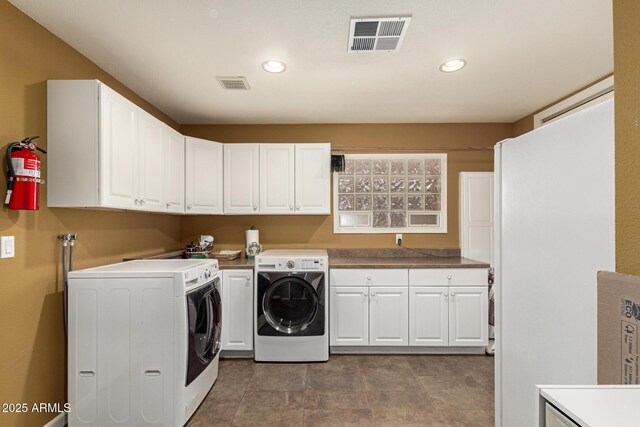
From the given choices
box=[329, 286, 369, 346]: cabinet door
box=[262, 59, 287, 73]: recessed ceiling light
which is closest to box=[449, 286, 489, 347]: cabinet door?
box=[329, 286, 369, 346]: cabinet door

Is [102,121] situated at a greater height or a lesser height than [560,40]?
lesser

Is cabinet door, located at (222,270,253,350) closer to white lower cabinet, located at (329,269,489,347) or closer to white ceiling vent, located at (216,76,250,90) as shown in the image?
white lower cabinet, located at (329,269,489,347)

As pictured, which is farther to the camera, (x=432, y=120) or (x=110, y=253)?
(x=432, y=120)

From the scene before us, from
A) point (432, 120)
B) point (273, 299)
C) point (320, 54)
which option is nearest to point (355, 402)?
point (273, 299)

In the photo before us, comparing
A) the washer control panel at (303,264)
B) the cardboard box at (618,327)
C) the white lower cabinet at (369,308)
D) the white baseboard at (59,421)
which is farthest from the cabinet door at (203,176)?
the cardboard box at (618,327)

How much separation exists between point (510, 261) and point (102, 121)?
2466mm

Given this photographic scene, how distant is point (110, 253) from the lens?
102 inches

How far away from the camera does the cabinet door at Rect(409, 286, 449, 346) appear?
3.15 metres

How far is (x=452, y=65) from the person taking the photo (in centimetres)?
239

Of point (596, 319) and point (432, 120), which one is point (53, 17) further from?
point (432, 120)

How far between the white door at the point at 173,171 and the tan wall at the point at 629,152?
9.90 ft

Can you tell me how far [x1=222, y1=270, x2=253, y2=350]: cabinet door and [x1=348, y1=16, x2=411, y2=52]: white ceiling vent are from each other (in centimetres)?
220

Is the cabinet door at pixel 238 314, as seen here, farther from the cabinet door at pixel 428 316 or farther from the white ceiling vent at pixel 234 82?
the white ceiling vent at pixel 234 82

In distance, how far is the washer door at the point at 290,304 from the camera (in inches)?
117
